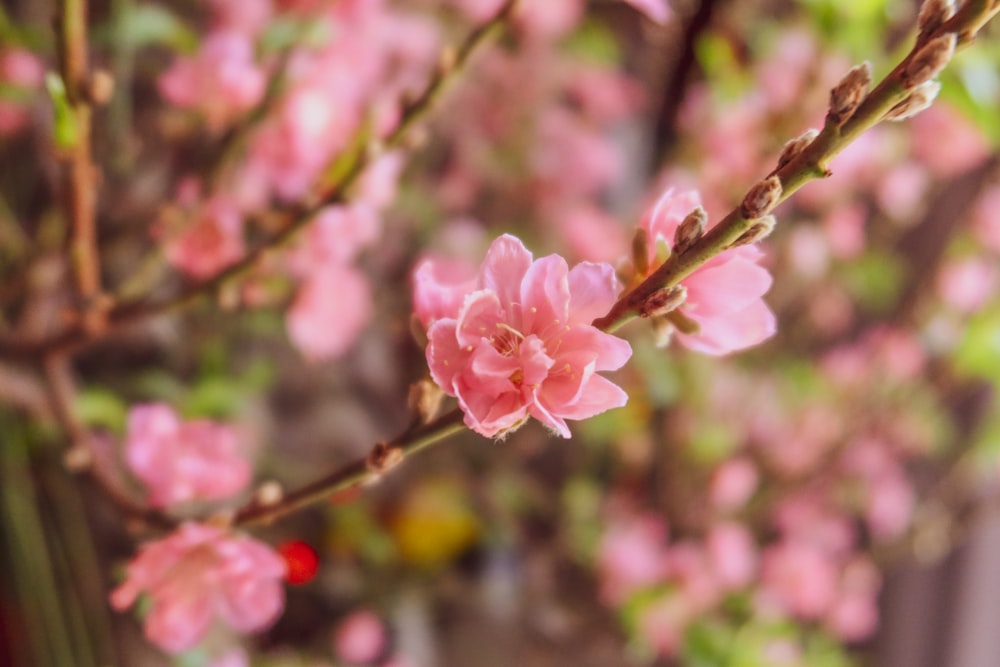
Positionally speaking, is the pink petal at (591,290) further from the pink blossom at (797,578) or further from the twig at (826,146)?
the pink blossom at (797,578)

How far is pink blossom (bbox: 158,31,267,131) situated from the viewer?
55 cm

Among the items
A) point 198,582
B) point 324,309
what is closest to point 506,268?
point 198,582

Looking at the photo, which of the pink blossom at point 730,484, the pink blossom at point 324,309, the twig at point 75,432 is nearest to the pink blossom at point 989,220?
the pink blossom at point 730,484

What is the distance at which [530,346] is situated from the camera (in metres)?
0.24

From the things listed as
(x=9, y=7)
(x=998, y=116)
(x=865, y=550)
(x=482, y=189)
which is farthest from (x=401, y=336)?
(x=865, y=550)

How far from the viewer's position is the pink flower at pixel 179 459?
1.42 ft

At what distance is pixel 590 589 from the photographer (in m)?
0.95

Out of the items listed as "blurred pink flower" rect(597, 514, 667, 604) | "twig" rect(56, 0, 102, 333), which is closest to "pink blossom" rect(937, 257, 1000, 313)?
"blurred pink flower" rect(597, 514, 667, 604)

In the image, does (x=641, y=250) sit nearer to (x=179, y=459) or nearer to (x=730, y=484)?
(x=179, y=459)

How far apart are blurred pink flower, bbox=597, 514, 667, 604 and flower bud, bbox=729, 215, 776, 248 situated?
2.14 feet

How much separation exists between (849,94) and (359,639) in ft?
2.58

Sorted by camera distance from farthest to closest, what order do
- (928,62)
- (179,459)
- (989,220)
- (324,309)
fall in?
(989,220)
(324,309)
(179,459)
(928,62)

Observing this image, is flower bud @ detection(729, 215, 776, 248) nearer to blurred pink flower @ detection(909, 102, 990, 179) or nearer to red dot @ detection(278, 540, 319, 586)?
red dot @ detection(278, 540, 319, 586)

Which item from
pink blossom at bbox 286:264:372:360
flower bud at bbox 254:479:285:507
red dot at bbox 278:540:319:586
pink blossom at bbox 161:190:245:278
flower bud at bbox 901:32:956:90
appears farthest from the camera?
pink blossom at bbox 286:264:372:360
